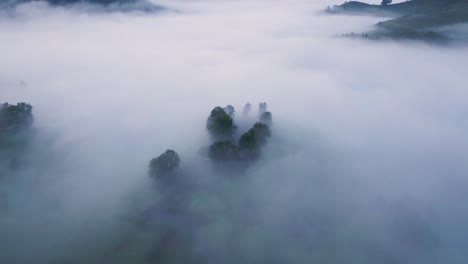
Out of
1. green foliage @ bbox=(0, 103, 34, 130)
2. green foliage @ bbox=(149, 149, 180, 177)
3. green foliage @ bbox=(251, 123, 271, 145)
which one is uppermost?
green foliage @ bbox=(0, 103, 34, 130)

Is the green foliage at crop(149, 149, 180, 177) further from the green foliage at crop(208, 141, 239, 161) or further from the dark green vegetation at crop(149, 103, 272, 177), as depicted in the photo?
the green foliage at crop(208, 141, 239, 161)

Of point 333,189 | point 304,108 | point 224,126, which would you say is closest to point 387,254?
point 333,189

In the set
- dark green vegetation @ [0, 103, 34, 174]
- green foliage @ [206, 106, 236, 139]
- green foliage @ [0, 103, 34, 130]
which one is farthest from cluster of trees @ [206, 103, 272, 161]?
green foliage @ [0, 103, 34, 130]

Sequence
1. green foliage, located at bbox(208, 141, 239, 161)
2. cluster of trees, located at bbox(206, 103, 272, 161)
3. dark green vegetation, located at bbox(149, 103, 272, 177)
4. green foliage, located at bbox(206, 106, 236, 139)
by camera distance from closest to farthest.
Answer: dark green vegetation, located at bbox(149, 103, 272, 177)
green foliage, located at bbox(208, 141, 239, 161)
cluster of trees, located at bbox(206, 103, 272, 161)
green foliage, located at bbox(206, 106, 236, 139)

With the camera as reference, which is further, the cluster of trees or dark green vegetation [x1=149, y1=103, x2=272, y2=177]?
the cluster of trees

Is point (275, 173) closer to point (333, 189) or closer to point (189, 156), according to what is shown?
point (333, 189)

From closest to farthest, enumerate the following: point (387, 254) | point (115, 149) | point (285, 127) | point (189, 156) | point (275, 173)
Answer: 1. point (387, 254)
2. point (275, 173)
3. point (189, 156)
4. point (115, 149)
5. point (285, 127)

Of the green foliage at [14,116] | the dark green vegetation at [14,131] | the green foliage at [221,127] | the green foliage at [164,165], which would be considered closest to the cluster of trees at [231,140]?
the green foliage at [221,127]

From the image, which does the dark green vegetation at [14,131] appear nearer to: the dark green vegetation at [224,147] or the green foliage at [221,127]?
the dark green vegetation at [224,147]
